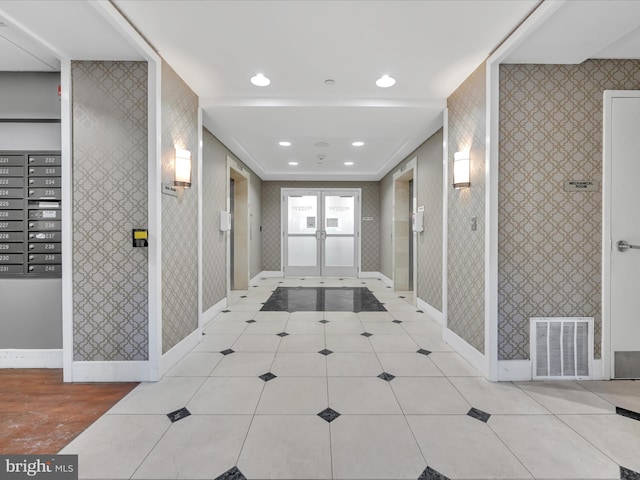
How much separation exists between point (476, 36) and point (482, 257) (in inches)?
69.4

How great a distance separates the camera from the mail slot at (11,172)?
2.57m

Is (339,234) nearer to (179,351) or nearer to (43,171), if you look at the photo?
(179,351)

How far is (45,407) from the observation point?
2.00 metres

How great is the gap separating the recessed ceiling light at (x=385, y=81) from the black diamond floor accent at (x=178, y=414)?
323 cm

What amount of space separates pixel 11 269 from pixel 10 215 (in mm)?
491

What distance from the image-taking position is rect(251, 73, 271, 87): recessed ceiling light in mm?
2729

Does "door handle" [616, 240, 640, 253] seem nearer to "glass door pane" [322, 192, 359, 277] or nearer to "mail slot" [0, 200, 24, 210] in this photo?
"mail slot" [0, 200, 24, 210]

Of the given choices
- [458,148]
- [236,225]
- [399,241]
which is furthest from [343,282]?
[458,148]

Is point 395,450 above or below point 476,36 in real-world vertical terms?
below

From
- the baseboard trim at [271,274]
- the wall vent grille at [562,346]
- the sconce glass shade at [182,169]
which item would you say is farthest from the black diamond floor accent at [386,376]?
the baseboard trim at [271,274]

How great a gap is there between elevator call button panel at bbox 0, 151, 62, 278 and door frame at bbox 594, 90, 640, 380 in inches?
188

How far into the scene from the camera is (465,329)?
279cm

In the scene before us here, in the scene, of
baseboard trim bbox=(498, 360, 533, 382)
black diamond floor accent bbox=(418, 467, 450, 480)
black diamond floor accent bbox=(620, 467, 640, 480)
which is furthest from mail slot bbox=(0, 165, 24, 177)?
black diamond floor accent bbox=(620, 467, 640, 480)

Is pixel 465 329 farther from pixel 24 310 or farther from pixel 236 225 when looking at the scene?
pixel 236 225
